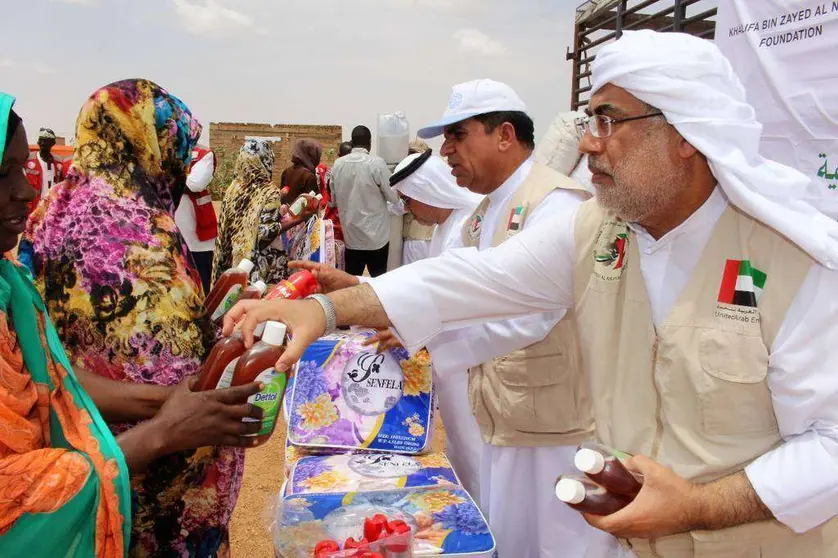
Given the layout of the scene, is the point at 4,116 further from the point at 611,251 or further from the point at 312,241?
the point at 312,241

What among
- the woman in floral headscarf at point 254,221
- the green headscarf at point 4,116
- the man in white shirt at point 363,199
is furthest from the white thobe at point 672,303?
the man in white shirt at point 363,199

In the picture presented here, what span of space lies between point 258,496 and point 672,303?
3.53 metres

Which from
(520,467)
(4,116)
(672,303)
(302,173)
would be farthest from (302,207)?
(672,303)

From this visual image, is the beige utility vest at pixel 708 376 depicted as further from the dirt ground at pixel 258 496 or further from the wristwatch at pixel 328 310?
the dirt ground at pixel 258 496

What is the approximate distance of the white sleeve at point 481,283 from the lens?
2100mm

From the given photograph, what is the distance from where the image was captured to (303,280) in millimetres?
2312

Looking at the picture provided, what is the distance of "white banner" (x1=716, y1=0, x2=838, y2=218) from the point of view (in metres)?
2.44

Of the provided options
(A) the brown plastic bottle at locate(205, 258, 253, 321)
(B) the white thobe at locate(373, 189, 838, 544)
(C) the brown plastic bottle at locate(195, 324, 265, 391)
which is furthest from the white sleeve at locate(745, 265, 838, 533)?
(A) the brown plastic bottle at locate(205, 258, 253, 321)

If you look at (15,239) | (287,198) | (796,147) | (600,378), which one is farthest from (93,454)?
(287,198)

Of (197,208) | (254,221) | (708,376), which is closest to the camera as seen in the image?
(708,376)

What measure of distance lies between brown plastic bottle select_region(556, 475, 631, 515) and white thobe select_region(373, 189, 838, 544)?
0.36 meters

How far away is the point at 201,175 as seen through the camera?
240 inches

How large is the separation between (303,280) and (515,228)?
1086 mm

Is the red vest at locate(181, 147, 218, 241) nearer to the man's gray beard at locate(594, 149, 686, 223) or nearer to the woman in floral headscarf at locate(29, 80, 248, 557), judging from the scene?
the woman in floral headscarf at locate(29, 80, 248, 557)
